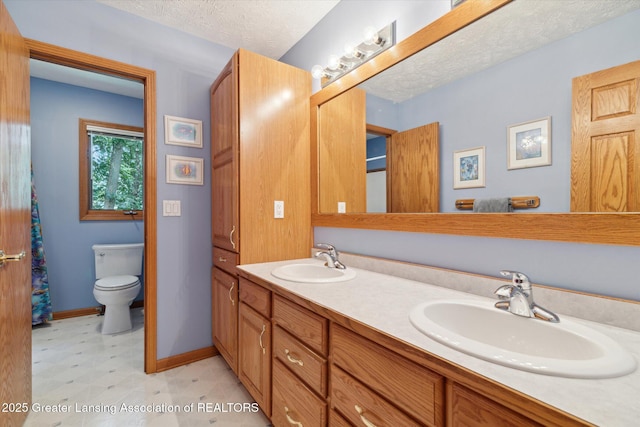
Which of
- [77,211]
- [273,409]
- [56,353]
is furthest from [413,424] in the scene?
[77,211]

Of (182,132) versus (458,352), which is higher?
(182,132)

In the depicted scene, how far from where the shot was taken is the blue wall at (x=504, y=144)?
2.60 ft

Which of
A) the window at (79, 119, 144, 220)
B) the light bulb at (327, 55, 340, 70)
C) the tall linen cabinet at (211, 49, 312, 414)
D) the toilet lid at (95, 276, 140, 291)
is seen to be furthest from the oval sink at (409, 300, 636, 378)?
the window at (79, 119, 144, 220)

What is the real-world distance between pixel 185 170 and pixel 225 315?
3.70ft

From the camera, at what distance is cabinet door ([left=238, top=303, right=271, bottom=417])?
4.40 feet

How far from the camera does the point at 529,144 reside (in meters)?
0.94

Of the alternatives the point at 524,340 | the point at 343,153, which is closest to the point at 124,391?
the point at 343,153

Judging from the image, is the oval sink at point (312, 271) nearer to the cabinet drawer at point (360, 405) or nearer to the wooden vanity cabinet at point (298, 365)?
the wooden vanity cabinet at point (298, 365)

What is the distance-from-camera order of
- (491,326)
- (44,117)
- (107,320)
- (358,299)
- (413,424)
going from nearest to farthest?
(413,424) → (491,326) → (358,299) → (107,320) → (44,117)

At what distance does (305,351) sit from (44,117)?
358 centimetres

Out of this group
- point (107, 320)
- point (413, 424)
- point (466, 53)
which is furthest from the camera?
point (107, 320)

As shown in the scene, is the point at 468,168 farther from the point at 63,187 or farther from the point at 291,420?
the point at 63,187

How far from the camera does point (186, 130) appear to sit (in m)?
2.13

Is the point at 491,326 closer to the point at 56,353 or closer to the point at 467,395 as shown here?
the point at 467,395
